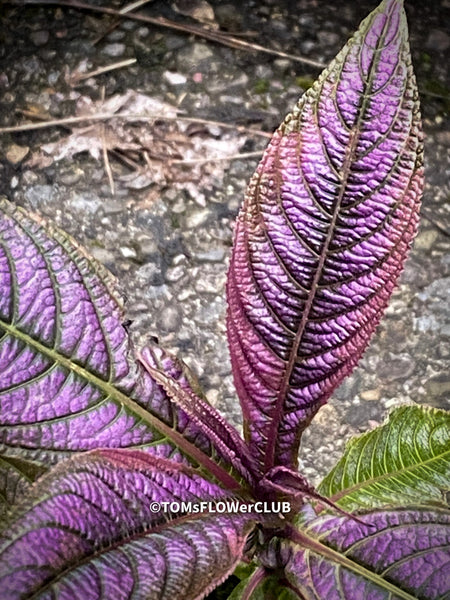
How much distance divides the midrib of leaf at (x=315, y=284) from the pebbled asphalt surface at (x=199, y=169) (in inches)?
17.9

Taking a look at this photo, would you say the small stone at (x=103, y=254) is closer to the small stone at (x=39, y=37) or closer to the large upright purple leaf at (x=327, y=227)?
the small stone at (x=39, y=37)

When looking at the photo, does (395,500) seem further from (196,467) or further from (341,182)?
(341,182)

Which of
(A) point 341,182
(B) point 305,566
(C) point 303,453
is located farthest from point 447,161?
(B) point 305,566

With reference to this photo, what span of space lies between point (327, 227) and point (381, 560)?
0.26 metres

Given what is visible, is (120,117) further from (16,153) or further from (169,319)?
(169,319)

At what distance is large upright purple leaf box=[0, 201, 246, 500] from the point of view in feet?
1.72

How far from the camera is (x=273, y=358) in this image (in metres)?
0.56

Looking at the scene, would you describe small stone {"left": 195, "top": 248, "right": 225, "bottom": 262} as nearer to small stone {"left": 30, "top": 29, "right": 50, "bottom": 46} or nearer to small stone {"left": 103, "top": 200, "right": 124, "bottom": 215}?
small stone {"left": 103, "top": 200, "right": 124, "bottom": 215}

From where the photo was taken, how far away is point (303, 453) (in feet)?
3.37

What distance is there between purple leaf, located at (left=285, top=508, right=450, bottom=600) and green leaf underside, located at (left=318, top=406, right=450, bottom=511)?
0.08 m

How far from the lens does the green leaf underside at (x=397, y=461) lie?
2.07 feet

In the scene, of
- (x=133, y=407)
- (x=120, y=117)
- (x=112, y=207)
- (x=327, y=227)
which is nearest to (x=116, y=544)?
(x=133, y=407)

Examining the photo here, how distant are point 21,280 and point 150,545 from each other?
0.73ft

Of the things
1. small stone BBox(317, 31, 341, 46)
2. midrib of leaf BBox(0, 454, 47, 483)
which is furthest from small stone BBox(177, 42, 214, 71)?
midrib of leaf BBox(0, 454, 47, 483)
